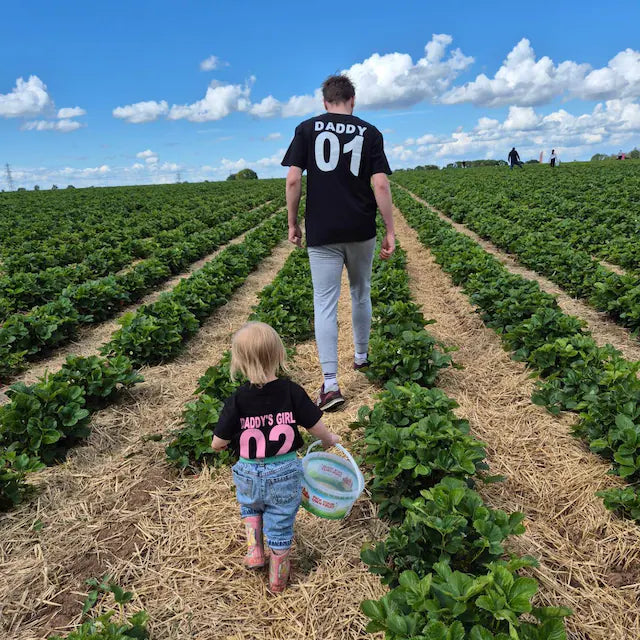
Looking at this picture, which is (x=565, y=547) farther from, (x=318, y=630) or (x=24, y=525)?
(x=24, y=525)

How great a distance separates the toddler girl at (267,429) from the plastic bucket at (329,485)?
154mm

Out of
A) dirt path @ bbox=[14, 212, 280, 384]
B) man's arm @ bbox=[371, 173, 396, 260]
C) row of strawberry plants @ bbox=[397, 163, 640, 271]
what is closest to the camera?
man's arm @ bbox=[371, 173, 396, 260]

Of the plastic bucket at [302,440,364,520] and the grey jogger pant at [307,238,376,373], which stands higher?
the grey jogger pant at [307,238,376,373]

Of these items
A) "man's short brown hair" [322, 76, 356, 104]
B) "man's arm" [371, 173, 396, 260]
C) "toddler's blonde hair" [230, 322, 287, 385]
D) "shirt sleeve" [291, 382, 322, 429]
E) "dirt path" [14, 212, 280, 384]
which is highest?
"man's short brown hair" [322, 76, 356, 104]

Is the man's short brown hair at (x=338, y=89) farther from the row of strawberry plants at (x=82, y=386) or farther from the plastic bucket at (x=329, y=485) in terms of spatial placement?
the row of strawberry plants at (x=82, y=386)

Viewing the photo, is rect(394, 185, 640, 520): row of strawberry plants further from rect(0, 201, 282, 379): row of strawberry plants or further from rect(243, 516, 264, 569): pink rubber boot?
rect(0, 201, 282, 379): row of strawberry plants

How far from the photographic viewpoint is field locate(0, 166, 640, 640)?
94.2 inches

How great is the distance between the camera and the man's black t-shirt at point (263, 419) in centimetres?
251

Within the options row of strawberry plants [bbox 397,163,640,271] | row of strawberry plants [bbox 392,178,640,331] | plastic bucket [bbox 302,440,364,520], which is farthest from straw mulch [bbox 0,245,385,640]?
row of strawberry plants [bbox 397,163,640,271]

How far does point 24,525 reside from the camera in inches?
126

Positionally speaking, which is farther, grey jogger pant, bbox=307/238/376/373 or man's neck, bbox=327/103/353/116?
grey jogger pant, bbox=307/238/376/373

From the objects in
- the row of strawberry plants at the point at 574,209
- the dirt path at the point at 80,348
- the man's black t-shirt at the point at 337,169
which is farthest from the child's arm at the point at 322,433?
the row of strawberry plants at the point at 574,209

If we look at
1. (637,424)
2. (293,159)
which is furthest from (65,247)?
(637,424)

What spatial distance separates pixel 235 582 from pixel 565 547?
189 cm
